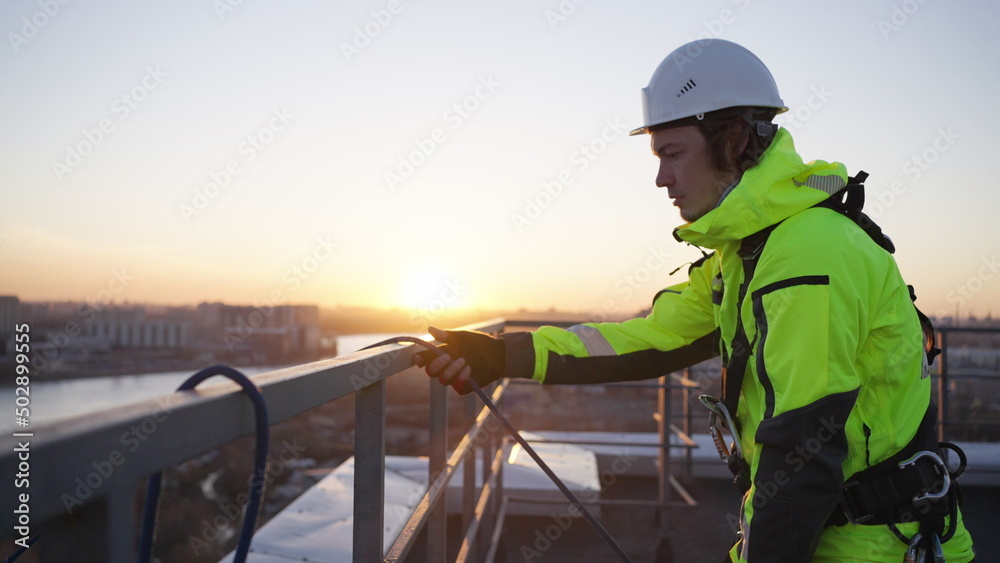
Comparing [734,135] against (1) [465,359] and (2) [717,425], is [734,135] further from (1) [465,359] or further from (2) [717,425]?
(1) [465,359]

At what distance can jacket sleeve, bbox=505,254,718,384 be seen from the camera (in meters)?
1.88

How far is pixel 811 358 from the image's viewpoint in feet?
3.61

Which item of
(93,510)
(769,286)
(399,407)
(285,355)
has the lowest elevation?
(399,407)

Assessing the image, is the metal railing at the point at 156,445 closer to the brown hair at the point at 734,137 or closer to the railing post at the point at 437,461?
the railing post at the point at 437,461

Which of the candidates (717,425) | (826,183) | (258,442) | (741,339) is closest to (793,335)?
(741,339)

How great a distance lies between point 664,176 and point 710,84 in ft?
0.88

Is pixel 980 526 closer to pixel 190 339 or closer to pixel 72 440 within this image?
pixel 72 440

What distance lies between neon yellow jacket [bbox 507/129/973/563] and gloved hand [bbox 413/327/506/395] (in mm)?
596

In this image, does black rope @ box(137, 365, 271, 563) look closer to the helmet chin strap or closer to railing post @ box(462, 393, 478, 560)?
the helmet chin strap

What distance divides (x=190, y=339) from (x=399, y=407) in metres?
27.7

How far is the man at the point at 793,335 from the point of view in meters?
1.12

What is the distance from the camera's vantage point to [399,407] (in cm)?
4522

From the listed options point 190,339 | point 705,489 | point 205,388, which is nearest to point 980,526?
point 705,489

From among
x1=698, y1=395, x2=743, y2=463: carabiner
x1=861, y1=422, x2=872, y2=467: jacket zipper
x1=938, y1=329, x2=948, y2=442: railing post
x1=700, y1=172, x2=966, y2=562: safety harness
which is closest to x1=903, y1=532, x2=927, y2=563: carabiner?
x1=700, y1=172, x2=966, y2=562: safety harness
